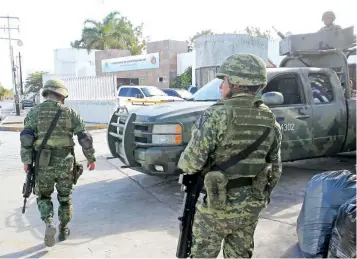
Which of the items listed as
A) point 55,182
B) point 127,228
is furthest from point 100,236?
point 55,182

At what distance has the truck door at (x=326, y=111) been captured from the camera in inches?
213

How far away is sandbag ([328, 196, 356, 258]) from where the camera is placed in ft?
8.38

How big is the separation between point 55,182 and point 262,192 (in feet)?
7.30

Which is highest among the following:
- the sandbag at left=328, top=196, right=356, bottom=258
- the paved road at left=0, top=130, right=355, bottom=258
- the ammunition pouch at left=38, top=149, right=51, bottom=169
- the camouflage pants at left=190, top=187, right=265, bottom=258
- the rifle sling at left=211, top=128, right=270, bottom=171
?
the rifle sling at left=211, top=128, right=270, bottom=171

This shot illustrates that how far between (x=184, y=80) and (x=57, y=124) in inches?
1006

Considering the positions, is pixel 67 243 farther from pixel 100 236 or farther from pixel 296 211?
pixel 296 211

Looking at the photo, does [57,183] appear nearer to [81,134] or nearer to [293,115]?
[81,134]

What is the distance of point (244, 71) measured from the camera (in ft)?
7.47

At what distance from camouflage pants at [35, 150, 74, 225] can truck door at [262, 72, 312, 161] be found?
9.14 ft

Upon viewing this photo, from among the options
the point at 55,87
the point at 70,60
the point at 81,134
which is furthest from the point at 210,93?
the point at 70,60

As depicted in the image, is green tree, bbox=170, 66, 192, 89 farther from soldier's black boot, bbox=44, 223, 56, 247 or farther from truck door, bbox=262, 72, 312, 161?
soldier's black boot, bbox=44, 223, 56, 247

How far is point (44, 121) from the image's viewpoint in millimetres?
3605

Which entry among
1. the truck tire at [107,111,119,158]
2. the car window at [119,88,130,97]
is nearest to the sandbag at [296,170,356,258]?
the truck tire at [107,111,119,158]

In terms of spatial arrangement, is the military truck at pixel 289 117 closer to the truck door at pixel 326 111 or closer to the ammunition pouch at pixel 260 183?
the truck door at pixel 326 111
